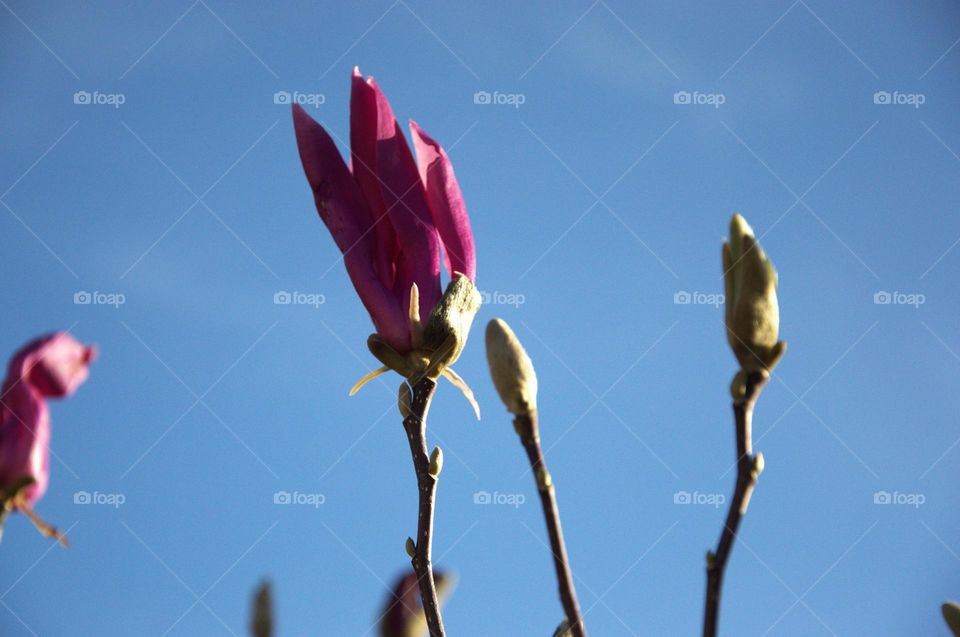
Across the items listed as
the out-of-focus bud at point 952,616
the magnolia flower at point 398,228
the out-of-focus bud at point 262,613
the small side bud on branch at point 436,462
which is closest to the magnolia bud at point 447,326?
the magnolia flower at point 398,228

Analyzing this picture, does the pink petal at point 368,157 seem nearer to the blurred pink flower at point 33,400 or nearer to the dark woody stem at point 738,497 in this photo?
the blurred pink flower at point 33,400

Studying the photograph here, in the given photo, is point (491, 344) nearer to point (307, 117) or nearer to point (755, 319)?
point (755, 319)

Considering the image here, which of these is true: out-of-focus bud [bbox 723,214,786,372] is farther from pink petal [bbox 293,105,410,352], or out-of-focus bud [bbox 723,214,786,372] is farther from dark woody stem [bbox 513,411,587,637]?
pink petal [bbox 293,105,410,352]

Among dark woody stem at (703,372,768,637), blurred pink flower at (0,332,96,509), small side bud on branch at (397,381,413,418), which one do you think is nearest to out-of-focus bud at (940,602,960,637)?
dark woody stem at (703,372,768,637)

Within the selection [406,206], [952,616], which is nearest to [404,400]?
[406,206]

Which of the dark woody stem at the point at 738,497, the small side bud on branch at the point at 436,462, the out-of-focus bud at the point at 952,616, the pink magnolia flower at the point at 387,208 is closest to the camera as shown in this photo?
the dark woody stem at the point at 738,497

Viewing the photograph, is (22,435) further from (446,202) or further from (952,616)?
(952,616)
